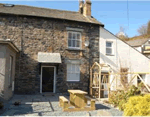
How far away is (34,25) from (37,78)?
423 cm

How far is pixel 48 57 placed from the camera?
12242 millimetres

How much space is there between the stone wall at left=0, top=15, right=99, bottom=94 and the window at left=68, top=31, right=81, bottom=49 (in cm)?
41

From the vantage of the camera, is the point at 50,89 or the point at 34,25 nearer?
the point at 34,25

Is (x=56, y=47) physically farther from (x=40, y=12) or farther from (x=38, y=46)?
(x=40, y=12)

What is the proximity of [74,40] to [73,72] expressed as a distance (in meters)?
2.76

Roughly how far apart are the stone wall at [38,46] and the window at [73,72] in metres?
0.35

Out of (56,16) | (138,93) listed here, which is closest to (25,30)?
(56,16)

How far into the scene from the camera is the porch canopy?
11.9 m

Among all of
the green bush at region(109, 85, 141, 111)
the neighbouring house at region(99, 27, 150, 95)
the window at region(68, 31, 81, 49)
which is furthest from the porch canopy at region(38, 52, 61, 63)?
the green bush at region(109, 85, 141, 111)

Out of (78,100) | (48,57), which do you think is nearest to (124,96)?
(78,100)

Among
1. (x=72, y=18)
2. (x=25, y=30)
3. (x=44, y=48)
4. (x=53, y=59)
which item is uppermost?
(x=72, y=18)

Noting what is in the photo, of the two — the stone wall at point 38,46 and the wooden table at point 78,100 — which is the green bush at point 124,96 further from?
the stone wall at point 38,46

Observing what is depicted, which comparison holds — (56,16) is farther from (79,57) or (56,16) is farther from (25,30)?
(79,57)

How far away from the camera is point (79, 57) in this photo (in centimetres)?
1368
